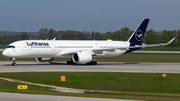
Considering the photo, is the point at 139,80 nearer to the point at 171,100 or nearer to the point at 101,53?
the point at 171,100

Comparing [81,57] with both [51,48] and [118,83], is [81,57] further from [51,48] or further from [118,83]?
[118,83]

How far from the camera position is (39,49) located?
142 feet

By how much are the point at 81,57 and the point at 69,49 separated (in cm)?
343

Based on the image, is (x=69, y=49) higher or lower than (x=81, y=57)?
higher

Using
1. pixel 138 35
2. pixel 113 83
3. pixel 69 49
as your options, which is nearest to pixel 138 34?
pixel 138 35

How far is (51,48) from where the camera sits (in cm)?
4434

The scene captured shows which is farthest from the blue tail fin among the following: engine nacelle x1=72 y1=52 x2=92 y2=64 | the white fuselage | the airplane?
engine nacelle x1=72 y1=52 x2=92 y2=64

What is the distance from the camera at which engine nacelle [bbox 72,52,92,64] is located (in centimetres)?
4369

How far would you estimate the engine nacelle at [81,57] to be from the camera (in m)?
43.7

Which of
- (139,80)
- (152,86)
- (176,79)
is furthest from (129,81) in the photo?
(176,79)

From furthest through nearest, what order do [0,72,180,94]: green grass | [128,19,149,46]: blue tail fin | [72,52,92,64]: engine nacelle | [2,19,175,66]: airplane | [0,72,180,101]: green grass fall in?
[128,19,149,46]: blue tail fin, [72,52,92,64]: engine nacelle, [2,19,175,66]: airplane, [0,72,180,94]: green grass, [0,72,180,101]: green grass

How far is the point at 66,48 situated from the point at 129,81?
20.0 metres

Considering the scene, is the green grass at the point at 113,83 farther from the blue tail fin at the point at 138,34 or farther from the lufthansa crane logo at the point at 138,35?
the lufthansa crane logo at the point at 138,35

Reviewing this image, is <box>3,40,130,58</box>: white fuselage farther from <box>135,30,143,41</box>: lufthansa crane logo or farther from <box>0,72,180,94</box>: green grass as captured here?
<box>0,72,180,94</box>: green grass
